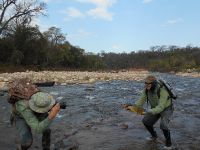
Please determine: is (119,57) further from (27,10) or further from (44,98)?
(44,98)

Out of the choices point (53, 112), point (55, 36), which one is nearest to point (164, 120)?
point (53, 112)

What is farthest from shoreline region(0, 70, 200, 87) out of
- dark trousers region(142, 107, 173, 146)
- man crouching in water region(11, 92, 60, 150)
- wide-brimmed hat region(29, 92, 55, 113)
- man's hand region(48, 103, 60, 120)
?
man's hand region(48, 103, 60, 120)

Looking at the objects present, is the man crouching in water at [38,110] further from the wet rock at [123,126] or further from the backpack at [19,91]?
the wet rock at [123,126]

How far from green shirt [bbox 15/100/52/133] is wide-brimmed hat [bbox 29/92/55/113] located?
0.12m

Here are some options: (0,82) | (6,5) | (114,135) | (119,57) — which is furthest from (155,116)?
(119,57)

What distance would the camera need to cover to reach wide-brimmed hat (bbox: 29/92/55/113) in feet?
22.4

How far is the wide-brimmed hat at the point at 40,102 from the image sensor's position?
6836 mm

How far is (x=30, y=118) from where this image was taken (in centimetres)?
685

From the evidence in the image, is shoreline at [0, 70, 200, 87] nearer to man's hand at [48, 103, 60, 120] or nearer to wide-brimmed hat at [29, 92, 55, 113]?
wide-brimmed hat at [29, 92, 55, 113]

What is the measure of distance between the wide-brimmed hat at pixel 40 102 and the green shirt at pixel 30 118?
12cm

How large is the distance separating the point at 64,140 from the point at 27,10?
150ft

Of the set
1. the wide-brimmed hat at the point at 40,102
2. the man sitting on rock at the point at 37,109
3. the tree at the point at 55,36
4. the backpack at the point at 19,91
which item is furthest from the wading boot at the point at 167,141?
the tree at the point at 55,36

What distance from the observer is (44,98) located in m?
6.84

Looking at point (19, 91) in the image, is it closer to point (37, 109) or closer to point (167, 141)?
point (37, 109)
